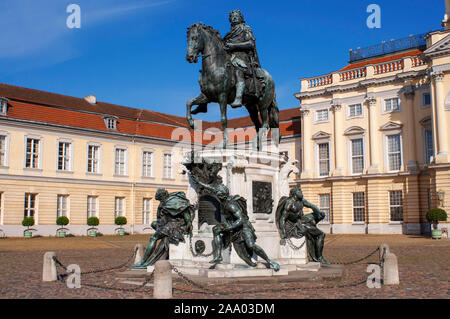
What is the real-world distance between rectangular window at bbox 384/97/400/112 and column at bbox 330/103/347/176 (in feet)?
12.2

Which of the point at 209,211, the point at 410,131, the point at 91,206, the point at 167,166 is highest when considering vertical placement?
the point at 410,131

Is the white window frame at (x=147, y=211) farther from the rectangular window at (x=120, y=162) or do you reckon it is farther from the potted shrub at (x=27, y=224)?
the potted shrub at (x=27, y=224)

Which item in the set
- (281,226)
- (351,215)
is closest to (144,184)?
(351,215)

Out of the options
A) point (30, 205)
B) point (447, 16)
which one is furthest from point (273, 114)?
point (447, 16)

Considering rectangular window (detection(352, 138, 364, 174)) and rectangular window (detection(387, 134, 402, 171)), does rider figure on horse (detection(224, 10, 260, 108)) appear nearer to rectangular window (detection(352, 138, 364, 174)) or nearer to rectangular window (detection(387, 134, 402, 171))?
rectangular window (detection(387, 134, 402, 171))

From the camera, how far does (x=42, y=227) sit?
35.9 meters

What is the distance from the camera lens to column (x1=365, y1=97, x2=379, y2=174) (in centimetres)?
3756

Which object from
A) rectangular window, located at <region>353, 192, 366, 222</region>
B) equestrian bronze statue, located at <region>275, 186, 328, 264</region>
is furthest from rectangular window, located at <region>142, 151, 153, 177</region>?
equestrian bronze statue, located at <region>275, 186, 328, 264</region>

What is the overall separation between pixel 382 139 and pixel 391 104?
112 inches

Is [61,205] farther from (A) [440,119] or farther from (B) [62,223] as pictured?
(A) [440,119]

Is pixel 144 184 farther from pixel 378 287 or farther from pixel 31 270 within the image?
pixel 378 287

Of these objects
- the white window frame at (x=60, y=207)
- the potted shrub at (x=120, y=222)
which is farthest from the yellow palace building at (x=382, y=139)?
the white window frame at (x=60, y=207)

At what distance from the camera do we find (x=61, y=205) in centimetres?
3781

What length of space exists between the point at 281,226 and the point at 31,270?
6.73 m
